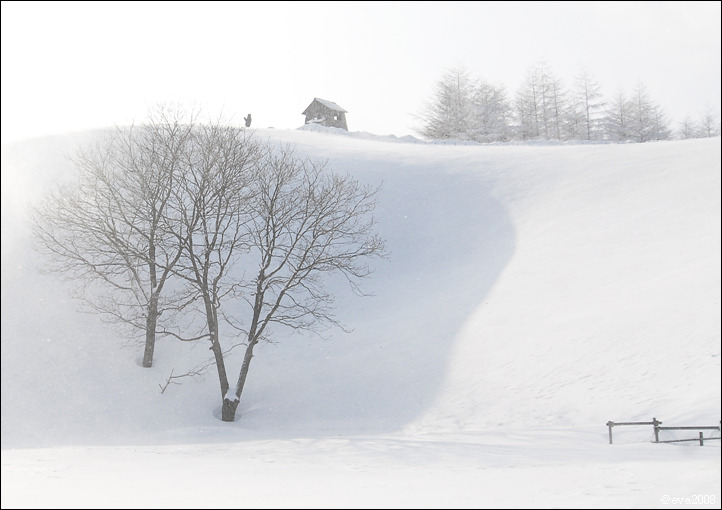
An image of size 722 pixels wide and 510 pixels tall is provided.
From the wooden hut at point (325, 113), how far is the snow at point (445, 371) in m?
32.4

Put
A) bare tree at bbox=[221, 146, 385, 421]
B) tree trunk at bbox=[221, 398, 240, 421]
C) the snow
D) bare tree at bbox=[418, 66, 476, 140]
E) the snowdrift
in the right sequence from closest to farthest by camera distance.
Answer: the snow < the snowdrift < tree trunk at bbox=[221, 398, 240, 421] < bare tree at bbox=[221, 146, 385, 421] < bare tree at bbox=[418, 66, 476, 140]

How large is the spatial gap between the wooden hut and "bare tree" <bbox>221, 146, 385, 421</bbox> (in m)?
31.1

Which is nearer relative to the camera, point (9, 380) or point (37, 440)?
point (37, 440)

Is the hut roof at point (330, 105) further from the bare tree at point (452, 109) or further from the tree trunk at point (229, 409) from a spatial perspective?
the tree trunk at point (229, 409)

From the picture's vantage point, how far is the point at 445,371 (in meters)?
19.4

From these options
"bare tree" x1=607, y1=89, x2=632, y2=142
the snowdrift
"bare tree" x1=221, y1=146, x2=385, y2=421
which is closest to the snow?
the snowdrift

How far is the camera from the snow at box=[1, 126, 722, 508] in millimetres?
8391

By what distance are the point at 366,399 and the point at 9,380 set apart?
11.3 metres

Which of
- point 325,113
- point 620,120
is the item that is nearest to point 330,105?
point 325,113

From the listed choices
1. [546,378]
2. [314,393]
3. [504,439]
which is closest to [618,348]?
[546,378]

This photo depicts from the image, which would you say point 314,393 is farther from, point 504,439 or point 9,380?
point 9,380

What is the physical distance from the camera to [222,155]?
20062 millimetres

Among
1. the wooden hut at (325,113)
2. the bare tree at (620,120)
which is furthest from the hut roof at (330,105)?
the bare tree at (620,120)

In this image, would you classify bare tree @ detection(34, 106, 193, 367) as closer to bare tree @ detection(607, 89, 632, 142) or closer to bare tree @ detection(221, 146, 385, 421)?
bare tree @ detection(221, 146, 385, 421)
